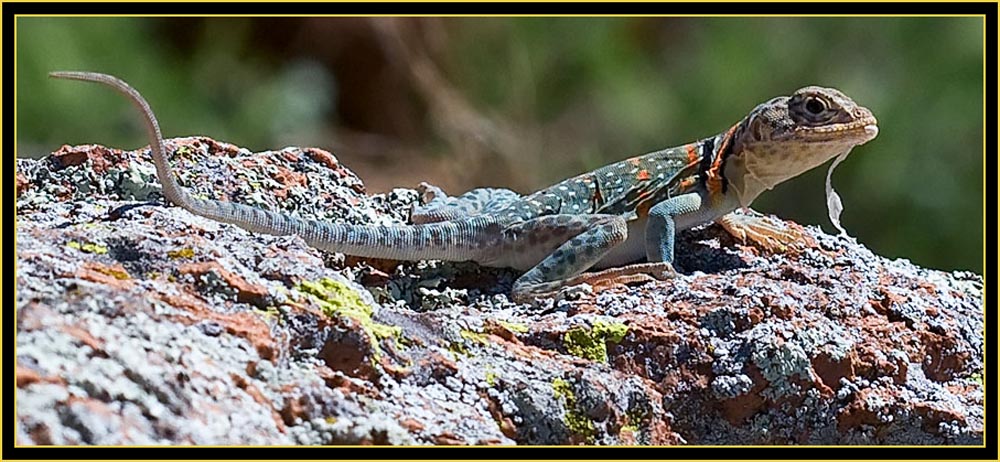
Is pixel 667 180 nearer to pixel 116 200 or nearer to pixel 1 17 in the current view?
pixel 116 200

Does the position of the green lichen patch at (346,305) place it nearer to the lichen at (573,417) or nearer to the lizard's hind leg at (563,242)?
the lichen at (573,417)

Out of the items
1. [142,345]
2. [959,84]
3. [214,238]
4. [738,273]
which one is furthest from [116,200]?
[959,84]

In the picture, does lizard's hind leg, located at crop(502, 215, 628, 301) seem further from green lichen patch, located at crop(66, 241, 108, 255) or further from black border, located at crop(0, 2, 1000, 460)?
green lichen patch, located at crop(66, 241, 108, 255)

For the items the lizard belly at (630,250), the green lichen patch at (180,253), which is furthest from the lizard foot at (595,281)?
the green lichen patch at (180,253)

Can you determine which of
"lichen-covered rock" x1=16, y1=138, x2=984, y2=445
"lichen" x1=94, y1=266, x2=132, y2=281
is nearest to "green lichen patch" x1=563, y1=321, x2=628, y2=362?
"lichen-covered rock" x1=16, y1=138, x2=984, y2=445

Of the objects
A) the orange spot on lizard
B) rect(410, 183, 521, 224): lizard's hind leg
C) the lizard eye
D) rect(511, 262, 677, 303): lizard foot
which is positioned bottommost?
rect(511, 262, 677, 303): lizard foot

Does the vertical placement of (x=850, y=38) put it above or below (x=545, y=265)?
above
